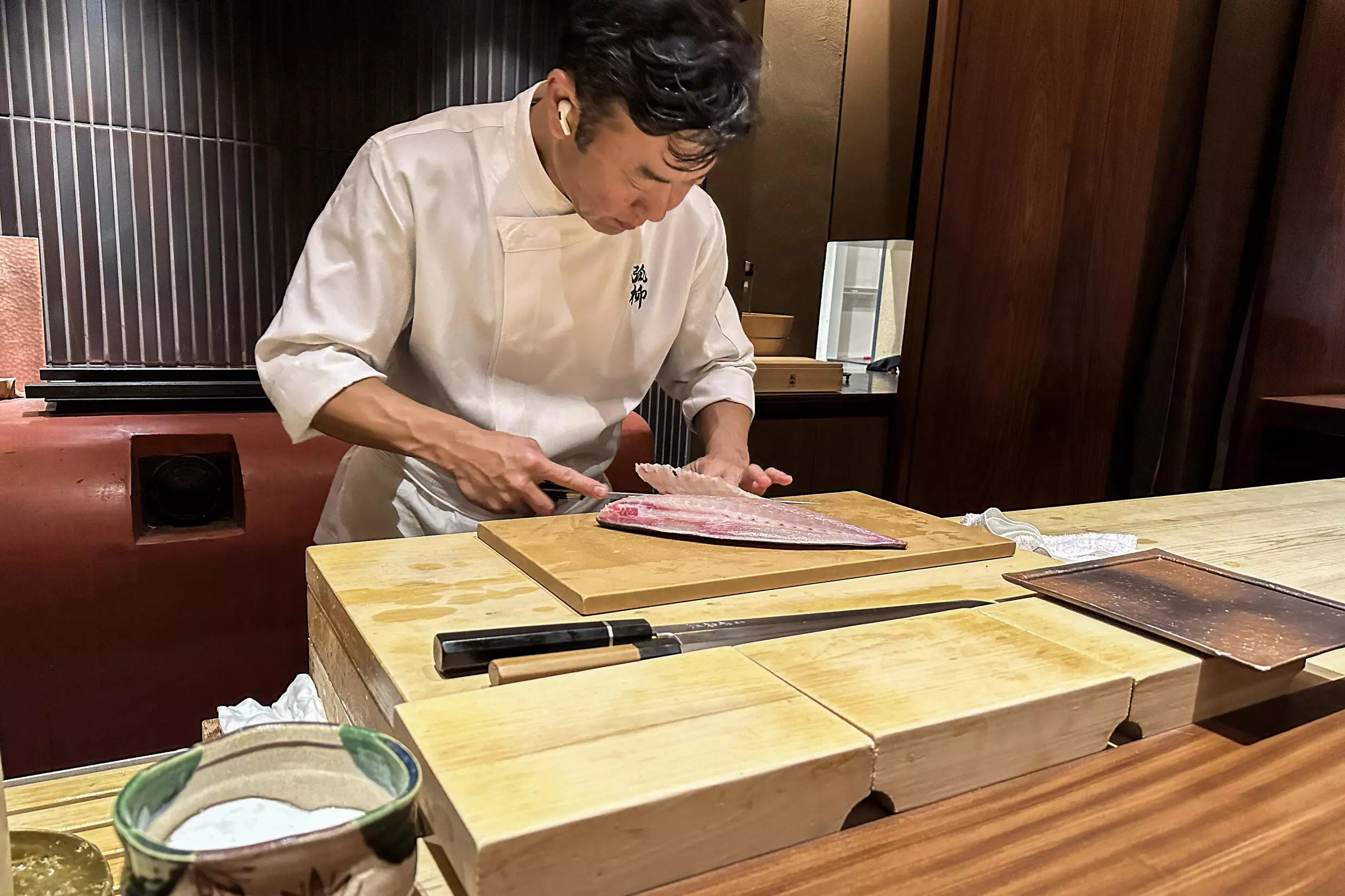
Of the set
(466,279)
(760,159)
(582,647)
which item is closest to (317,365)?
(466,279)

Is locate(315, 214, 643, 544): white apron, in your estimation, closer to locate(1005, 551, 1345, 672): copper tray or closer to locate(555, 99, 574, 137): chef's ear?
locate(555, 99, 574, 137): chef's ear

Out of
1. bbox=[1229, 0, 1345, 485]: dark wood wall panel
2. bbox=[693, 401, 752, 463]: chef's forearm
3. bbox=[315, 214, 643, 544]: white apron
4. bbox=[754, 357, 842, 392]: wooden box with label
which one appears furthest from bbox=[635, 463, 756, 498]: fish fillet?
bbox=[1229, 0, 1345, 485]: dark wood wall panel

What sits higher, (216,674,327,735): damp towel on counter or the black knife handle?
the black knife handle

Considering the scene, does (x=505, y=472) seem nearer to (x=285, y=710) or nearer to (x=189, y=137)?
(x=285, y=710)

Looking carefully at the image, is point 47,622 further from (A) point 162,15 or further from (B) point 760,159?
(B) point 760,159

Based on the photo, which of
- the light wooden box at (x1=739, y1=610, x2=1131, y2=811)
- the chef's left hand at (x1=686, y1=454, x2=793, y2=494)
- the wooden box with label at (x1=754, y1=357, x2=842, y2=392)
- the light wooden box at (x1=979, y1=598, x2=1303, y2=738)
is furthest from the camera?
the wooden box with label at (x1=754, y1=357, x2=842, y2=392)

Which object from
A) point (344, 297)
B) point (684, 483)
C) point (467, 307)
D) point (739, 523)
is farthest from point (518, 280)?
point (739, 523)

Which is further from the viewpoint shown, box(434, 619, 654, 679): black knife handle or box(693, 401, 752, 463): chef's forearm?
box(693, 401, 752, 463): chef's forearm

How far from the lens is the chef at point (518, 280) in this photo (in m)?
1.19

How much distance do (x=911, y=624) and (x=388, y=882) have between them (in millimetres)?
525

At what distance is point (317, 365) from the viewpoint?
1.34 m

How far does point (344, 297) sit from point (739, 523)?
73 cm

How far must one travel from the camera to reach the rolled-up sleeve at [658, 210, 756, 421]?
5.78ft

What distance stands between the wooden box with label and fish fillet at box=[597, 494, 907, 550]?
161cm
